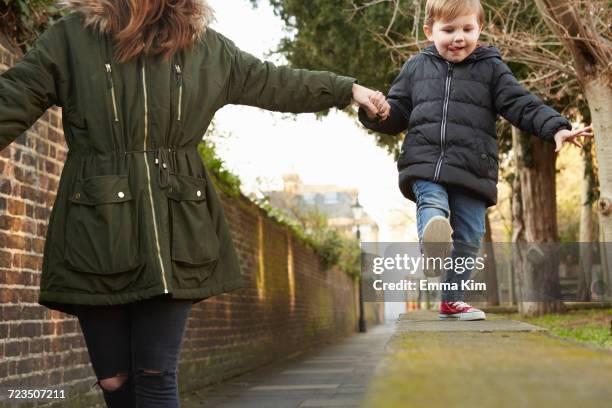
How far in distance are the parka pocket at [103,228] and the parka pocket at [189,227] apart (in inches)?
4.9

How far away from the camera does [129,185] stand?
2.74m

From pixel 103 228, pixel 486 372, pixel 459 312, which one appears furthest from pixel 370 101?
pixel 486 372

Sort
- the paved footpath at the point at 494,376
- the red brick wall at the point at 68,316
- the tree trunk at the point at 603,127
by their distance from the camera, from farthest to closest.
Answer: the tree trunk at the point at 603,127
the red brick wall at the point at 68,316
the paved footpath at the point at 494,376

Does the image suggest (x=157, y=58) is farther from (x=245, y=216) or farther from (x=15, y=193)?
(x=245, y=216)

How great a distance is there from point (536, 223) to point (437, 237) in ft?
42.0

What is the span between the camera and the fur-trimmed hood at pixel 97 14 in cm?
283

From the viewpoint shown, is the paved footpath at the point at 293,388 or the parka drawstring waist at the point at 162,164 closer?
the parka drawstring waist at the point at 162,164

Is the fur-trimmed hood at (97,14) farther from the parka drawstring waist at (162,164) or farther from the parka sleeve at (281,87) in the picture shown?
the parka drawstring waist at (162,164)

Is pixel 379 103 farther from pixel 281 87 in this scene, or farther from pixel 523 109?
pixel 523 109

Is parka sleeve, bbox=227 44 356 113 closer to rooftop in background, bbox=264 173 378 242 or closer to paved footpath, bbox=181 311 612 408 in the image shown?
paved footpath, bbox=181 311 612 408

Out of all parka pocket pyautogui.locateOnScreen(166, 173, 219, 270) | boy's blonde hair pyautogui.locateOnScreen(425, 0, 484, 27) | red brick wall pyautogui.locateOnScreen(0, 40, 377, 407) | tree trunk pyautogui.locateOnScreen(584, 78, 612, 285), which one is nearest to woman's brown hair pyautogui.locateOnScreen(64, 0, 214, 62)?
parka pocket pyautogui.locateOnScreen(166, 173, 219, 270)

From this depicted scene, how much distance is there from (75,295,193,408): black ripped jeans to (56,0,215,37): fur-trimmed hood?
92 cm

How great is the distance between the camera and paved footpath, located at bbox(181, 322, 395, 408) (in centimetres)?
Result: 691

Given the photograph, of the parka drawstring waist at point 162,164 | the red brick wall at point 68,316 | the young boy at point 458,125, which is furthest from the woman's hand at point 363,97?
the red brick wall at point 68,316
